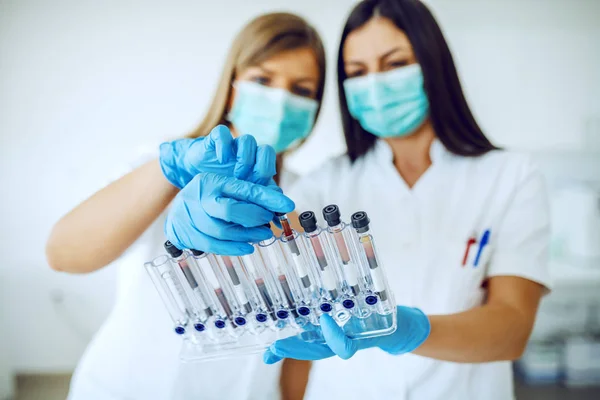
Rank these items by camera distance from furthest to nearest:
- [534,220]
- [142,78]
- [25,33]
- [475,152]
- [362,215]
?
[142,78]
[25,33]
[475,152]
[534,220]
[362,215]

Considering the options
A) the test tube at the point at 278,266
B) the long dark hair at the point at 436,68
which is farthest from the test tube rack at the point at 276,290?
the long dark hair at the point at 436,68

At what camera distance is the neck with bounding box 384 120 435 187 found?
1.19m

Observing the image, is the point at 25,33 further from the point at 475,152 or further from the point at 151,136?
the point at 475,152

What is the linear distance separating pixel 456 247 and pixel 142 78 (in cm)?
116

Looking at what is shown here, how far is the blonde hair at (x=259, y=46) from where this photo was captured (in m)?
1.14

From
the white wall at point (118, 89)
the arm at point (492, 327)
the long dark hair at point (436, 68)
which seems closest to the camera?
the arm at point (492, 327)

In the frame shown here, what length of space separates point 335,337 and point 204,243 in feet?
0.93

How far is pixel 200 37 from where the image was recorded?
1.43 meters

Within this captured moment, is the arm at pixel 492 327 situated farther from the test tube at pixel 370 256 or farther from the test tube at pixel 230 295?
the test tube at pixel 230 295

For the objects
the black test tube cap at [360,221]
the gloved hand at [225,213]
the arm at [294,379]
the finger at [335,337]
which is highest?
the gloved hand at [225,213]

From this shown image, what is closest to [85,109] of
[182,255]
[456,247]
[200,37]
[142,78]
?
[142,78]

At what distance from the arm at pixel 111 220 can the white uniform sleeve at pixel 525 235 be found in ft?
2.69

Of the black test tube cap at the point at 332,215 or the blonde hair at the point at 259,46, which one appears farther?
the blonde hair at the point at 259,46

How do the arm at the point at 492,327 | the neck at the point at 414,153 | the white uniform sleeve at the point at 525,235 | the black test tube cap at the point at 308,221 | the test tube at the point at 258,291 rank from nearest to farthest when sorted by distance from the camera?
the black test tube cap at the point at 308,221
the test tube at the point at 258,291
the arm at the point at 492,327
the white uniform sleeve at the point at 525,235
the neck at the point at 414,153
